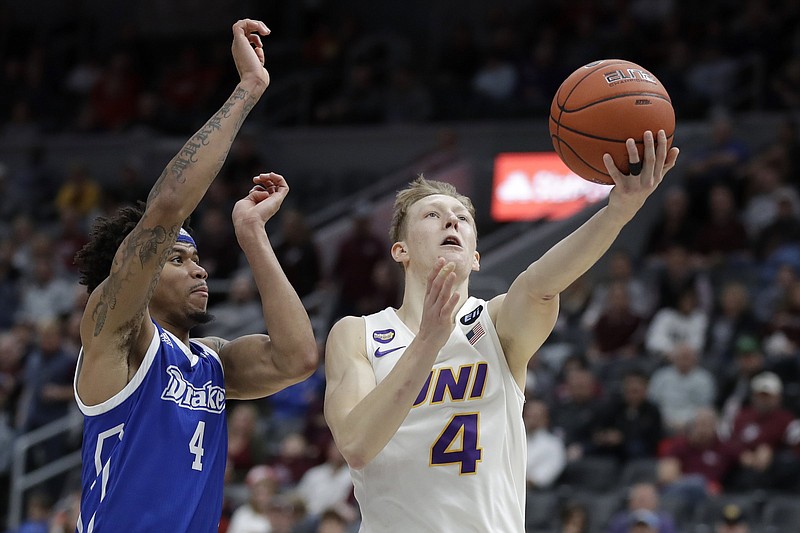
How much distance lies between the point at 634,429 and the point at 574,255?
6.95 metres

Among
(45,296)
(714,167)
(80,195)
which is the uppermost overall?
(80,195)

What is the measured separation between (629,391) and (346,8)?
39.2ft

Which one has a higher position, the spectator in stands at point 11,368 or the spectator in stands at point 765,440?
the spectator in stands at point 11,368

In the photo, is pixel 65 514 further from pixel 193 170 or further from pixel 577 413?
pixel 193 170

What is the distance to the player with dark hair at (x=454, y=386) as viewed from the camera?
162 inches

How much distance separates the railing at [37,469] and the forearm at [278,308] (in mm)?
8501

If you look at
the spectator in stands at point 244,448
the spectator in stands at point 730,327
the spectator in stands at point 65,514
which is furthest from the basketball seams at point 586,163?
the spectator in stands at point 244,448

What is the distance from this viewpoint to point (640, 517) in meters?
9.37

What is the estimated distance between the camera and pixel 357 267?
46.9 ft

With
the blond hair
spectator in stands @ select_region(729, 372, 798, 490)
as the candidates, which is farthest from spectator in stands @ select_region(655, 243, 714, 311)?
the blond hair

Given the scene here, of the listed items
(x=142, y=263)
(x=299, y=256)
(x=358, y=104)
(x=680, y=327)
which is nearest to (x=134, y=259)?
(x=142, y=263)

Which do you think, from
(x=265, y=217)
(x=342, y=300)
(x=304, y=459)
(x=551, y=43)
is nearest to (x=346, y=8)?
(x=551, y=43)

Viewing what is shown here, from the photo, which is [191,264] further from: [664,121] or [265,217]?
[664,121]

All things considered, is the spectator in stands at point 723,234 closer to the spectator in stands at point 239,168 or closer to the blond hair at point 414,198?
the spectator in stands at point 239,168
